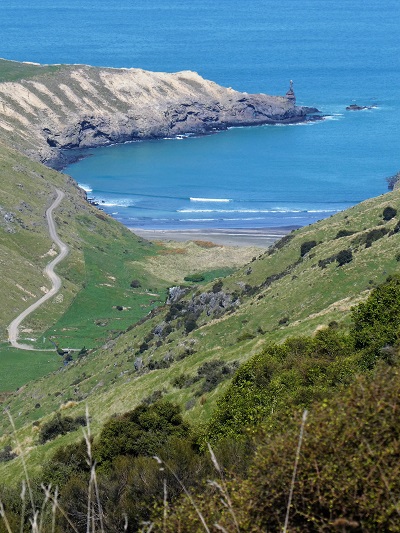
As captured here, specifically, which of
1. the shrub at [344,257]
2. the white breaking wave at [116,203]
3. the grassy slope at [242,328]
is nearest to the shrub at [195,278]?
the grassy slope at [242,328]

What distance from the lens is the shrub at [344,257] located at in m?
62.0

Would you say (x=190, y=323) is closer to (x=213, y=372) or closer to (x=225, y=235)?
(x=213, y=372)

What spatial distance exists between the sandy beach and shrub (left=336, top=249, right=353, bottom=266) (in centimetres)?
7471

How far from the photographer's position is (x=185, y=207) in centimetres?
16925

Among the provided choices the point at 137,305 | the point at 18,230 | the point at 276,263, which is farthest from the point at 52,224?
the point at 276,263

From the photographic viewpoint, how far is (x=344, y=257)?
62531 mm

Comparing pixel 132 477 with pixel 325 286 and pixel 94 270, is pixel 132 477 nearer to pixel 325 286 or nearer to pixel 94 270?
pixel 325 286

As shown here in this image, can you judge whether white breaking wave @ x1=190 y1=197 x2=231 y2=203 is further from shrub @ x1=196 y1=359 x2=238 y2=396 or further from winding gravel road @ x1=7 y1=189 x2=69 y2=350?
shrub @ x1=196 y1=359 x2=238 y2=396

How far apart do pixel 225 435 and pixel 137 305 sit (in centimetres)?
7880

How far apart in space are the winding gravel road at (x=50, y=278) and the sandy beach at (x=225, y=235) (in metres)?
16.0

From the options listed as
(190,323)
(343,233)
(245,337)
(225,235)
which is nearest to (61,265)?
(225,235)

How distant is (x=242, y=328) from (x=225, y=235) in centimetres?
8761

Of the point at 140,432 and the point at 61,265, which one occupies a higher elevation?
the point at 140,432

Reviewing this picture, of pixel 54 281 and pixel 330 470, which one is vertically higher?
pixel 330 470
